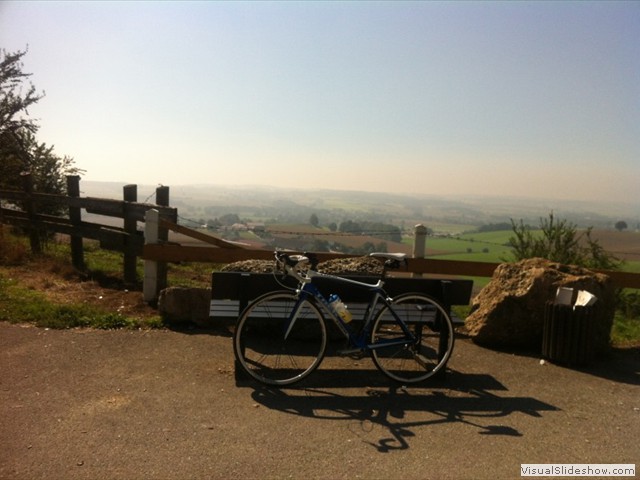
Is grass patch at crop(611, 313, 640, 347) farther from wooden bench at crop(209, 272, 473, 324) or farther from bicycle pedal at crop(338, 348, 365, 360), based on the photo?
bicycle pedal at crop(338, 348, 365, 360)

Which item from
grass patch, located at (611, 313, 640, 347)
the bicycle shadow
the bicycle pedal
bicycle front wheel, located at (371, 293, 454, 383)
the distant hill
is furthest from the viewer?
the distant hill

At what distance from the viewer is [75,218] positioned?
9.65 m

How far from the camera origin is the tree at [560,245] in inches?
388

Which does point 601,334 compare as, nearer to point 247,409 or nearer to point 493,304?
point 493,304

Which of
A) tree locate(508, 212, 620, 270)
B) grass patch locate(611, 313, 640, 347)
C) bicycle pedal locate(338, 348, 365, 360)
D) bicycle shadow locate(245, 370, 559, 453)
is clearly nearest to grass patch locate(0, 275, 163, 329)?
bicycle shadow locate(245, 370, 559, 453)

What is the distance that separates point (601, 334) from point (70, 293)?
23.6 ft

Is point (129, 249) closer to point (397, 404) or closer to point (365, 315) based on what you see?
point (365, 315)

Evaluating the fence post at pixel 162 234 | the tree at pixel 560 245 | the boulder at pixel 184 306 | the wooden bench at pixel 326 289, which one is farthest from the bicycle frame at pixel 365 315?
the tree at pixel 560 245

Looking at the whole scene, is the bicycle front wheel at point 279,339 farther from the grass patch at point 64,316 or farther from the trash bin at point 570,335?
the trash bin at point 570,335

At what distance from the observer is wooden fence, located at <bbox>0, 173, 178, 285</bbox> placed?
8.57m

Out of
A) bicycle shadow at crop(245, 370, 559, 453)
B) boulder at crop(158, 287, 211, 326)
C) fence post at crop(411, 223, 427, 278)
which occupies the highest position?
fence post at crop(411, 223, 427, 278)

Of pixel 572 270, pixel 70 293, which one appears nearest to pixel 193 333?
pixel 70 293

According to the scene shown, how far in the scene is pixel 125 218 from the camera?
28.4 ft

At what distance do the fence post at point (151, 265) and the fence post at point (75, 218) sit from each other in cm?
300
